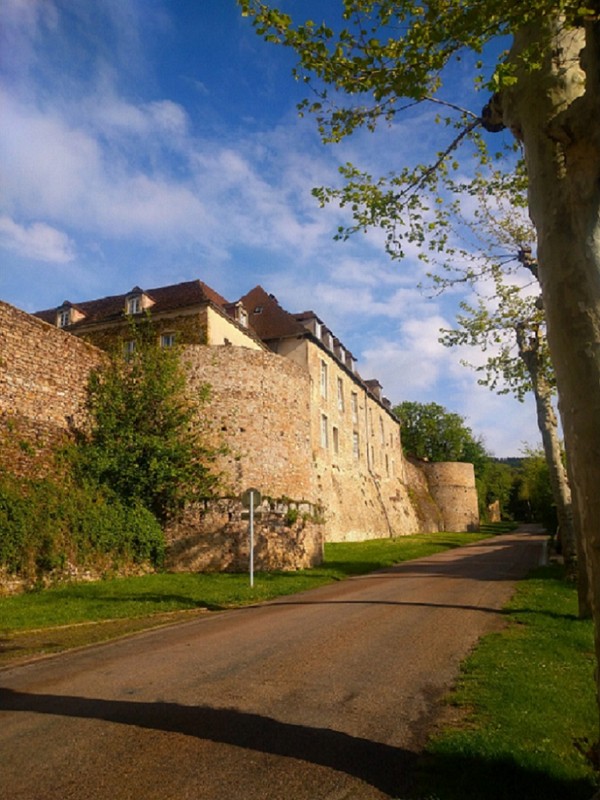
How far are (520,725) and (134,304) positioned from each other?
1210 inches

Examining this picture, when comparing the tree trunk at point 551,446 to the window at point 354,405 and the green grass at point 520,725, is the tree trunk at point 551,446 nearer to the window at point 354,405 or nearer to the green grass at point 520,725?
the green grass at point 520,725

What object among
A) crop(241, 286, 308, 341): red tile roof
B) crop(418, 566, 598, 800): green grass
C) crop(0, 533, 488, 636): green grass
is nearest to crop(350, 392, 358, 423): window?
crop(241, 286, 308, 341): red tile roof

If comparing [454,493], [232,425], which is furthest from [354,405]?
[232,425]

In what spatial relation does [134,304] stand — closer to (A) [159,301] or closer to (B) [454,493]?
(A) [159,301]

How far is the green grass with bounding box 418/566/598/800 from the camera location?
3.76 meters

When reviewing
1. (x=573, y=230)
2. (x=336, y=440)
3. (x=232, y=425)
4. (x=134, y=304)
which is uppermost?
(x=134, y=304)

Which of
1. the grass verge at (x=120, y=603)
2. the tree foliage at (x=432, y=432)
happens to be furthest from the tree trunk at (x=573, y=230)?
the tree foliage at (x=432, y=432)

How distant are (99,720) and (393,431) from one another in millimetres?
52156

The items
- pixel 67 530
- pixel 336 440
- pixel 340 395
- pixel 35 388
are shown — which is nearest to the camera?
pixel 67 530

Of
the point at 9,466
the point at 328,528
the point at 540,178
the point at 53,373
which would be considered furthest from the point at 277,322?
the point at 540,178

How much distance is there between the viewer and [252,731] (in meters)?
4.84

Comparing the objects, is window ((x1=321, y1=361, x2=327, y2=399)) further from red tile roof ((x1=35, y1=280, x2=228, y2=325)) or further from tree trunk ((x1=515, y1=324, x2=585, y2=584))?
tree trunk ((x1=515, y1=324, x2=585, y2=584))

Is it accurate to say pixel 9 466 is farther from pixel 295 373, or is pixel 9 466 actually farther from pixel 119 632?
pixel 295 373

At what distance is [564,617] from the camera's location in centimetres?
1048
